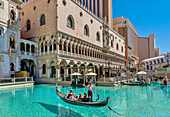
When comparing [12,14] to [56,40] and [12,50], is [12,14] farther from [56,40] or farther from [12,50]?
[56,40]

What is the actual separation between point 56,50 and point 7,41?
8.63 meters

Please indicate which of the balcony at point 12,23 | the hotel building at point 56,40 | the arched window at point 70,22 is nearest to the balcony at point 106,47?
the hotel building at point 56,40

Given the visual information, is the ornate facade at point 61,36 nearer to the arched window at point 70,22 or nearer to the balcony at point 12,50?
the arched window at point 70,22

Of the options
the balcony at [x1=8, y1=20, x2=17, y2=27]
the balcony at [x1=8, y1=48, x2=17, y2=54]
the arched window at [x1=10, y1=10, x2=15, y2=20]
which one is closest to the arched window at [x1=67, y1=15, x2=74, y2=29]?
the balcony at [x1=8, y1=20, x2=17, y2=27]

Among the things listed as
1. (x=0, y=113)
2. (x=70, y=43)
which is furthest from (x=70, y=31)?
(x=0, y=113)

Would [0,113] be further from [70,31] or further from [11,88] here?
[70,31]

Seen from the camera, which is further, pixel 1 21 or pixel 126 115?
pixel 1 21

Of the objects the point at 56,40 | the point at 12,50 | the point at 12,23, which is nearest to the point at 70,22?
the point at 56,40

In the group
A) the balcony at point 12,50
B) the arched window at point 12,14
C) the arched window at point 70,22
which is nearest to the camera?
the balcony at point 12,50

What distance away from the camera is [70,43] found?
30.8m

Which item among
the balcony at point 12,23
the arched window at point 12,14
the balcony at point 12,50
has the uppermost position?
the arched window at point 12,14

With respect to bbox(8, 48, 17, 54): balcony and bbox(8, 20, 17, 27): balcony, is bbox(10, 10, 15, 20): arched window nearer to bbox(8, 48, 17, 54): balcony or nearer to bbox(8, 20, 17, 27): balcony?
bbox(8, 20, 17, 27): balcony

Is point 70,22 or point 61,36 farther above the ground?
point 70,22

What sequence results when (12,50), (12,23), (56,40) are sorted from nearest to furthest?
(12,50)
(12,23)
(56,40)
